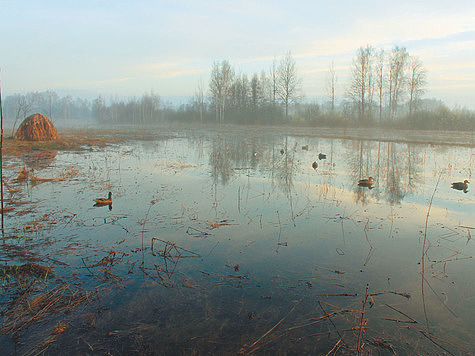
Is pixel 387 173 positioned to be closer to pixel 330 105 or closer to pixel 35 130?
pixel 35 130

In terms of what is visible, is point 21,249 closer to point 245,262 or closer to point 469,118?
point 245,262

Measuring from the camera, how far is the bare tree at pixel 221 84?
60.3 metres

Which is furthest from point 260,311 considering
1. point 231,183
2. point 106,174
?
point 106,174

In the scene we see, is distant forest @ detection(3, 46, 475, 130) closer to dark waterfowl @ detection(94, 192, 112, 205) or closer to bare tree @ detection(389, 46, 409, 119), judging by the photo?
bare tree @ detection(389, 46, 409, 119)

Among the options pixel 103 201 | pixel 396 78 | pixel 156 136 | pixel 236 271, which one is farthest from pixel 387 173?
pixel 396 78

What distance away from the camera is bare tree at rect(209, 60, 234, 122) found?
60.3 metres

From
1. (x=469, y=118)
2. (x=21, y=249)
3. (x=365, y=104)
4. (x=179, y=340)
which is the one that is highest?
(x=365, y=104)

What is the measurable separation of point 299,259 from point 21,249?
4.26m

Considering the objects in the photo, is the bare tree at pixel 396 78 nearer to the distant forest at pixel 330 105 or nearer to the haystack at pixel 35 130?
the distant forest at pixel 330 105

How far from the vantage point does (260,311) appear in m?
3.48

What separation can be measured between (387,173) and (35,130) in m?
22.5

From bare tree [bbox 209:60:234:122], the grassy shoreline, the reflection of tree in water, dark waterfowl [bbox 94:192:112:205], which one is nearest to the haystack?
the grassy shoreline

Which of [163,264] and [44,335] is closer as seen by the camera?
[44,335]

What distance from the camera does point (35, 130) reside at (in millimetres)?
22172
